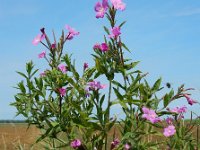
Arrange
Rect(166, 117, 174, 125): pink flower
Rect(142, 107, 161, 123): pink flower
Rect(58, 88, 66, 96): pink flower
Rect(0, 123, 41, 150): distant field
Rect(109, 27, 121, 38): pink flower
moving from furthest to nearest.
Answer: Rect(0, 123, 41, 150): distant field, Rect(166, 117, 174, 125): pink flower, Rect(58, 88, 66, 96): pink flower, Rect(109, 27, 121, 38): pink flower, Rect(142, 107, 161, 123): pink flower

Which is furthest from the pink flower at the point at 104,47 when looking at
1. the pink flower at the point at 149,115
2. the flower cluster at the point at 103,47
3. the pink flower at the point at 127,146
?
the pink flower at the point at 127,146

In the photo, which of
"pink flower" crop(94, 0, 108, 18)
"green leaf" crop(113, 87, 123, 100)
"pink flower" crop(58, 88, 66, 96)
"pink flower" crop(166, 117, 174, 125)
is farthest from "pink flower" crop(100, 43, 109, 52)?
"pink flower" crop(166, 117, 174, 125)

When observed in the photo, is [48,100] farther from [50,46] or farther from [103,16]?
[103,16]

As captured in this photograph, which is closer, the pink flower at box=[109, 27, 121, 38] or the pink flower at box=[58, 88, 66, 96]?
the pink flower at box=[109, 27, 121, 38]

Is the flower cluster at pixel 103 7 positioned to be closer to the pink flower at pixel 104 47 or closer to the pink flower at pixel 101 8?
the pink flower at pixel 101 8

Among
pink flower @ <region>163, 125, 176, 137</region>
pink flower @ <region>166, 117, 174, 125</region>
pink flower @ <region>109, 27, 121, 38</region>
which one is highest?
pink flower @ <region>109, 27, 121, 38</region>

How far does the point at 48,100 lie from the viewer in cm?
420

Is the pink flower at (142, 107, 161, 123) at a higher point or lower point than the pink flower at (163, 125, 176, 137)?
higher

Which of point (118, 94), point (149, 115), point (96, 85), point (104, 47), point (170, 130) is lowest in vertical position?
point (170, 130)

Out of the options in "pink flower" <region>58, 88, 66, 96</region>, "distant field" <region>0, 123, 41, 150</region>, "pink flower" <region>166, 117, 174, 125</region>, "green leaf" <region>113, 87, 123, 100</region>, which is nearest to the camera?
"green leaf" <region>113, 87, 123, 100</region>

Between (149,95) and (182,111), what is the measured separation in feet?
1.89

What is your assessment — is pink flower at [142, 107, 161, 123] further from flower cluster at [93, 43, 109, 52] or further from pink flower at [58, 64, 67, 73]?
pink flower at [58, 64, 67, 73]

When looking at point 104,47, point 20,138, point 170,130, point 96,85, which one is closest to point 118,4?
point 104,47

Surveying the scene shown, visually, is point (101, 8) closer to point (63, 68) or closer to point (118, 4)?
point (118, 4)
